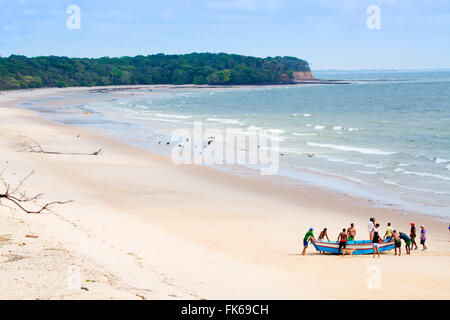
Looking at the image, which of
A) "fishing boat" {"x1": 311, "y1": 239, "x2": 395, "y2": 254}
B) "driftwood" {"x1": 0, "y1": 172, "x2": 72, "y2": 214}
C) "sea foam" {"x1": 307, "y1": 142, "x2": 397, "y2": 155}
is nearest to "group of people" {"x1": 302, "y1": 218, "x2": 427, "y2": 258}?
"fishing boat" {"x1": 311, "y1": 239, "x2": 395, "y2": 254}

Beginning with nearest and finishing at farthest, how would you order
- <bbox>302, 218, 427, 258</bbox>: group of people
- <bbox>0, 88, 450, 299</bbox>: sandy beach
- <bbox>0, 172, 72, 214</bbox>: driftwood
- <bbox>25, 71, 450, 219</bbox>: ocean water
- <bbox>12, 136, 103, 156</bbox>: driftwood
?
1. <bbox>0, 88, 450, 299</bbox>: sandy beach
2. <bbox>0, 172, 72, 214</bbox>: driftwood
3. <bbox>302, 218, 427, 258</bbox>: group of people
4. <bbox>25, 71, 450, 219</bbox>: ocean water
5. <bbox>12, 136, 103, 156</bbox>: driftwood

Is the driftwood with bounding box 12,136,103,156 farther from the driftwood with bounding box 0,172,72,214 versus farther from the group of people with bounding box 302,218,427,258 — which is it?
the group of people with bounding box 302,218,427,258

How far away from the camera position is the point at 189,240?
15680 mm

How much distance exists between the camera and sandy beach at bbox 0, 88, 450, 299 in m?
10.1

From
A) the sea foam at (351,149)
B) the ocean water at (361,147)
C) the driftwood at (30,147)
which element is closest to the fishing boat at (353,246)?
the ocean water at (361,147)

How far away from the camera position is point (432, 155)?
110ft

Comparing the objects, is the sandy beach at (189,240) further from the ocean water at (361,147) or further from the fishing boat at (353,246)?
the ocean water at (361,147)

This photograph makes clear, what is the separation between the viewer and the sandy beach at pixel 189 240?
10.1 m

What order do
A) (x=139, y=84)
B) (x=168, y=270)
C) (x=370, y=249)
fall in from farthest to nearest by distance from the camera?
(x=139, y=84) < (x=370, y=249) < (x=168, y=270)

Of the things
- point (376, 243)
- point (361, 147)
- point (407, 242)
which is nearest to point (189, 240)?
point (376, 243)
